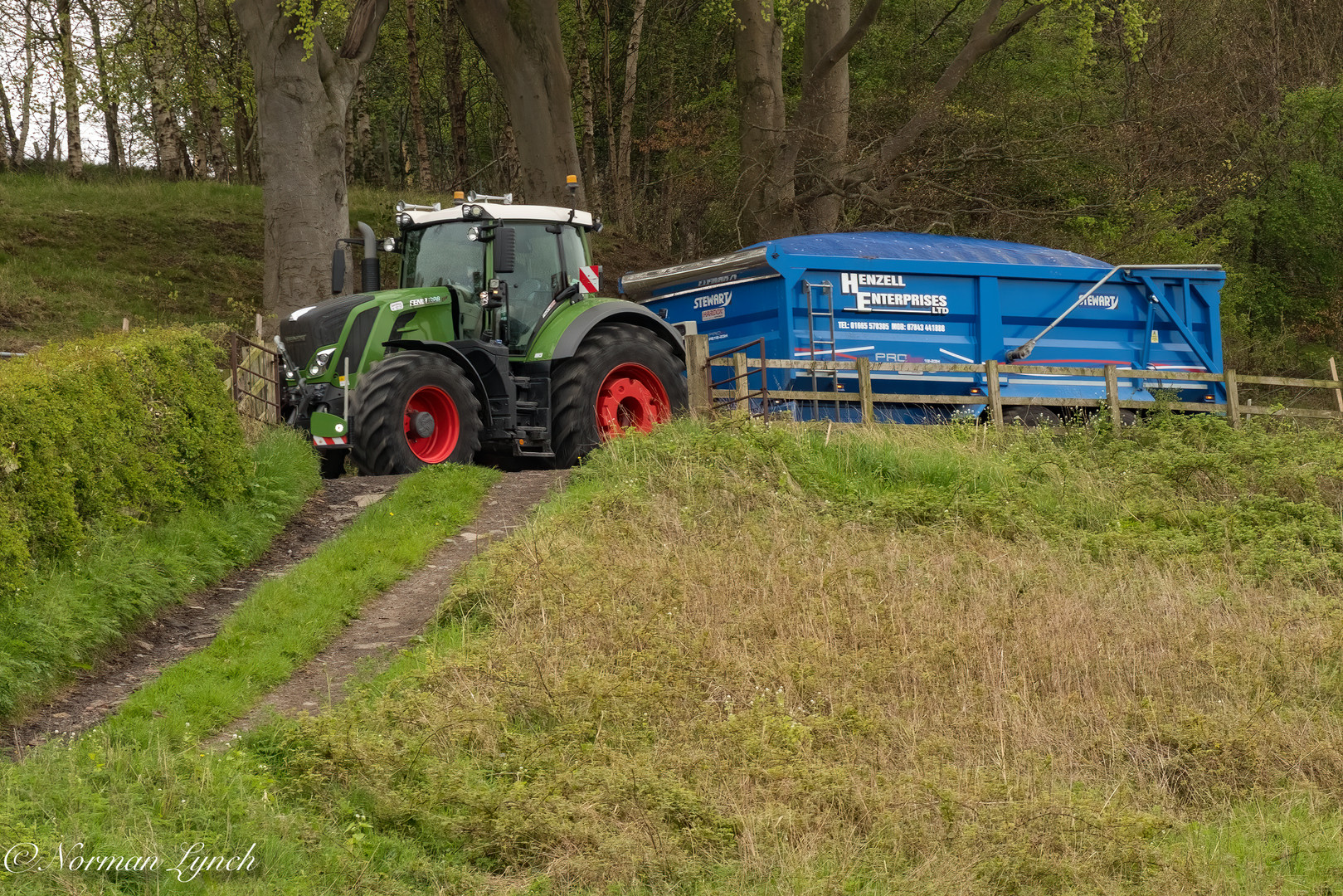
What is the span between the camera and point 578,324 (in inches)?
498

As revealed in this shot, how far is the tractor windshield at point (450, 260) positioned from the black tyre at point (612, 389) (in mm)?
1205

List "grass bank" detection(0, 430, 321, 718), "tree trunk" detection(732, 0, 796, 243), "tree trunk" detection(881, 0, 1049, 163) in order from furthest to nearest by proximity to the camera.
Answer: "tree trunk" detection(732, 0, 796, 243) < "tree trunk" detection(881, 0, 1049, 163) < "grass bank" detection(0, 430, 321, 718)

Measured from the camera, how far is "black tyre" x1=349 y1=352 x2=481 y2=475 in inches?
448

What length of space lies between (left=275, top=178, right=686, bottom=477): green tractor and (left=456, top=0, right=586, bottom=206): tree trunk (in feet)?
22.7

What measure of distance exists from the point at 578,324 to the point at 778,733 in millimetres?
6664

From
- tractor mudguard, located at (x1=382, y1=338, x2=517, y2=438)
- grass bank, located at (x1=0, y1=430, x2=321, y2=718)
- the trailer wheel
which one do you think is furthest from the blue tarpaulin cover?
grass bank, located at (x1=0, y1=430, x2=321, y2=718)

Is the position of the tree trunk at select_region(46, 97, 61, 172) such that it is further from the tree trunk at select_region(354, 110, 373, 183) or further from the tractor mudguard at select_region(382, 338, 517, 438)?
the tractor mudguard at select_region(382, 338, 517, 438)

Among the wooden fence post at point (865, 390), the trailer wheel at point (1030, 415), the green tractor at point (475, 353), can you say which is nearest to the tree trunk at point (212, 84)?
the green tractor at point (475, 353)

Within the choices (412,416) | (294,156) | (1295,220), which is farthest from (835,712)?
(1295,220)

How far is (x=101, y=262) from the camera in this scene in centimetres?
2138

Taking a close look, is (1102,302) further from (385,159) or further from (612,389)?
(385,159)

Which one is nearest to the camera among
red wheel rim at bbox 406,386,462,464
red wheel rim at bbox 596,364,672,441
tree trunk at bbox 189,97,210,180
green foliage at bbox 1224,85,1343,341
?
red wheel rim at bbox 406,386,462,464

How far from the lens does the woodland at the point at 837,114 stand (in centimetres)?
1997

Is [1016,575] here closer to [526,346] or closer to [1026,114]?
[526,346]
